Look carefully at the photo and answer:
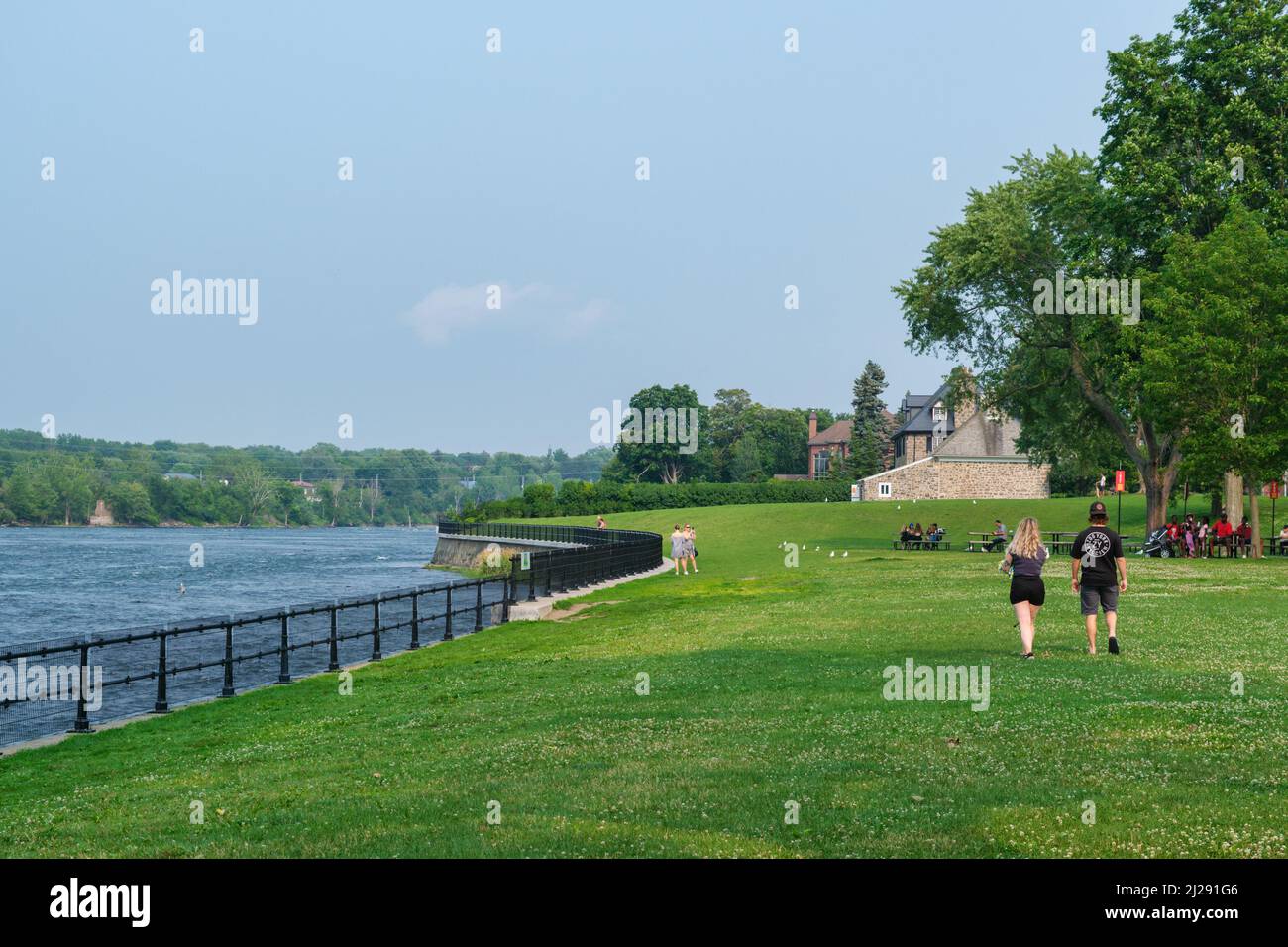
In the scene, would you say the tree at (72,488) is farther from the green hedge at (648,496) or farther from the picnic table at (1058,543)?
the picnic table at (1058,543)

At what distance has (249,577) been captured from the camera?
66750 mm

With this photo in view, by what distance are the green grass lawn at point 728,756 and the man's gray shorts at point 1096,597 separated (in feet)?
2.29

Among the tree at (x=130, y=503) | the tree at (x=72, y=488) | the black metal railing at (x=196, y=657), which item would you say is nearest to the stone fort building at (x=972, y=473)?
the black metal railing at (x=196, y=657)

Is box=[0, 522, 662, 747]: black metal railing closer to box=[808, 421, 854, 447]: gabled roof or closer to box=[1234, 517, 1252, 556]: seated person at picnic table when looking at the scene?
box=[1234, 517, 1252, 556]: seated person at picnic table

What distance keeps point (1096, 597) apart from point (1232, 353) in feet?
93.8

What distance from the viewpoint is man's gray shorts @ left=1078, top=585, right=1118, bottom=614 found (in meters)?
17.0

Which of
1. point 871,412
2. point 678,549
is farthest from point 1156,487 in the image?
point 871,412

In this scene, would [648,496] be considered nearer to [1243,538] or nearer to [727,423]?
[727,423]

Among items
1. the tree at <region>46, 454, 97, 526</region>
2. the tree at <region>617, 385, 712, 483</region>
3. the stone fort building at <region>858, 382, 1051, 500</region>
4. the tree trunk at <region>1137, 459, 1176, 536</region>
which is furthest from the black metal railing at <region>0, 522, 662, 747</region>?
the tree at <region>46, 454, 97, 526</region>

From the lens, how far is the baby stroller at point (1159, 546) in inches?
1864

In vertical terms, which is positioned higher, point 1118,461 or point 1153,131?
point 1153,131
